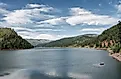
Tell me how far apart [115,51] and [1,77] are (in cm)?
11085

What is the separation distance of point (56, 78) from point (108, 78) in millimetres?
16341

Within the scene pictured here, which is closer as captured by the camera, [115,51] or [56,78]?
[56,78]

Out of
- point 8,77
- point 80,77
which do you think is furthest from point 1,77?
point 80,77

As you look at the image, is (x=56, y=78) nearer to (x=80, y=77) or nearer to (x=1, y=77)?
(x=80, y=77)

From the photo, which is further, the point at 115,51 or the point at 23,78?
the point at 115,51

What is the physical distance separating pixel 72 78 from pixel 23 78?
51.9ft

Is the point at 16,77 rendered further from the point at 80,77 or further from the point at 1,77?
the point at 80,77

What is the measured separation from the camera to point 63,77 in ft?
240

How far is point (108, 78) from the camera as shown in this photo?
69812mm

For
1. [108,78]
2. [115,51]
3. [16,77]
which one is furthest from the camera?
[115,51]

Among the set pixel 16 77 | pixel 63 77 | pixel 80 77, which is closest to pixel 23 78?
pixel 16 77

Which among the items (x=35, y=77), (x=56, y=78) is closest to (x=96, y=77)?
(x=56, y=78)

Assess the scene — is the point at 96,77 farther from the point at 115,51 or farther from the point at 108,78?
the point at 115,51

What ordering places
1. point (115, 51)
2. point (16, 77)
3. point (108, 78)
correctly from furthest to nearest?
point (115, 51) → point (16, 77) → point (108, 78)
